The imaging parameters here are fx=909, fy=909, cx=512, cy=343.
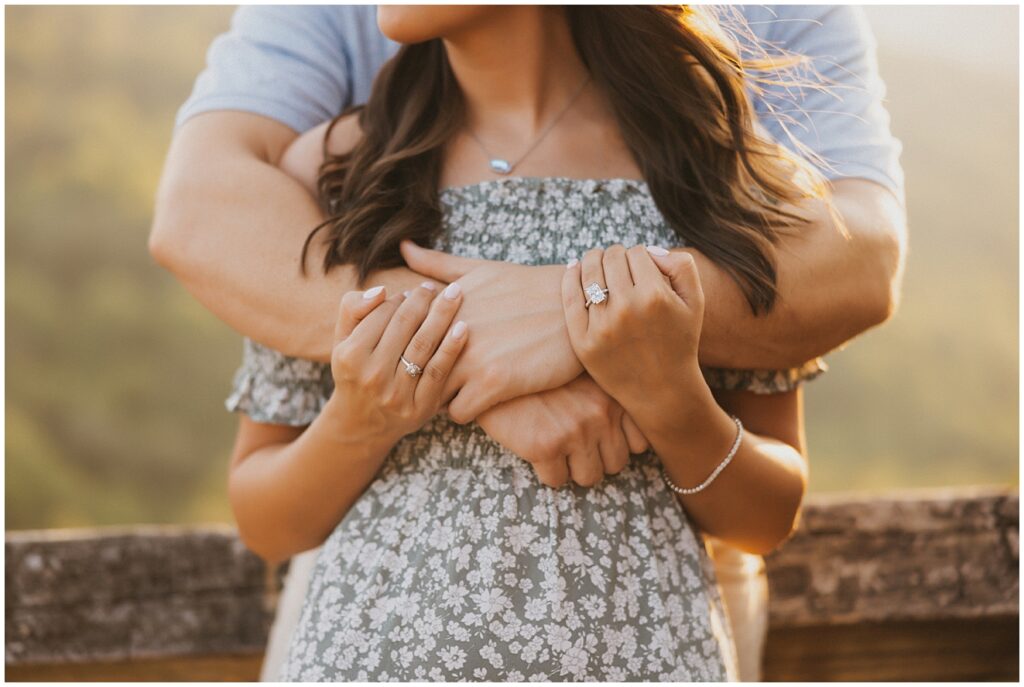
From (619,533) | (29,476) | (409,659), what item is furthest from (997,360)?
(29,476)

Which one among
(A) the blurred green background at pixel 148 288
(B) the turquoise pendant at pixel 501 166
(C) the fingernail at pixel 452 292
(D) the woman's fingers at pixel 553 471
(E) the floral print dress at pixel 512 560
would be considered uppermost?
(B) the turquoise pendant at pixel 501 166

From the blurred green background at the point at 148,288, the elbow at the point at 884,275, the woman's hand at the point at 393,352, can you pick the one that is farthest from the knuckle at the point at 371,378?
the blurred green background at the point at 148,288

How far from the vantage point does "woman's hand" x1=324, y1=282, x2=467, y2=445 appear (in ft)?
3.72

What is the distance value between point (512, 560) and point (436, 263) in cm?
41

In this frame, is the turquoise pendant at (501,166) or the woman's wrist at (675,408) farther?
the turquoise pendant at (501,166)

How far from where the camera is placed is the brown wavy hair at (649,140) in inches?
51.8

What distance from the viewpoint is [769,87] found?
5.28ft

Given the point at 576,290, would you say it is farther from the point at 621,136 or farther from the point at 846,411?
the point at 846,411

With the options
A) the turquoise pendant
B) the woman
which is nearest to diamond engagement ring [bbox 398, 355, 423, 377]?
the woman

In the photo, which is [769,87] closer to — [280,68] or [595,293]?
[595,293]

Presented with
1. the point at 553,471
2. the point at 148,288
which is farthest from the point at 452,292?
the point at 148,288

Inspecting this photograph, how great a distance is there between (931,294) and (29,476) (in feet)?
11.3

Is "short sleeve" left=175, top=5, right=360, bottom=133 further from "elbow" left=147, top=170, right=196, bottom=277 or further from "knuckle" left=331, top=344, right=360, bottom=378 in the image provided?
"knuckle" left=331, top=344, right=360, bottom=378

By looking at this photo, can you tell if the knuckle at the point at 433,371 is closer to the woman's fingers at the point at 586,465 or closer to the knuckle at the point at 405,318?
the knuckle at the point at 405,318
